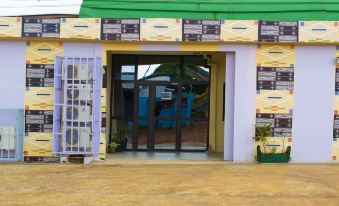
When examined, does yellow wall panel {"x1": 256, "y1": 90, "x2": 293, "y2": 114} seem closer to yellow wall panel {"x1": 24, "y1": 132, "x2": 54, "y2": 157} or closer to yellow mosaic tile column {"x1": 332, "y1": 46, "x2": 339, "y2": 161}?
yellow mosaic tile column {"x1": 332, "y1": 46, "x2": 339, "y2": 161}

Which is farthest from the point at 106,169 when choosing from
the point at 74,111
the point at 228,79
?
the point at 228,79

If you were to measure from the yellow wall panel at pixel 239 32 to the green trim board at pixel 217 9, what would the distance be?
0.43 metres

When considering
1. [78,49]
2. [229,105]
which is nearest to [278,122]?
[229,105]

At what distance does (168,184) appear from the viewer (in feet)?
27.1

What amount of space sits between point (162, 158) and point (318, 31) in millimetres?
4444

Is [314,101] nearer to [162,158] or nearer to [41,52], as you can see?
[162,158]

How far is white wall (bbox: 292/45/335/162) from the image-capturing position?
35.9 ft

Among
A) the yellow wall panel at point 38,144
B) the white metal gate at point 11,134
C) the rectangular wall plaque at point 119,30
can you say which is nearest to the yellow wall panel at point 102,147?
the yellow wall panel at point 38,144

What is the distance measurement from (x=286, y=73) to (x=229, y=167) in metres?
2.48

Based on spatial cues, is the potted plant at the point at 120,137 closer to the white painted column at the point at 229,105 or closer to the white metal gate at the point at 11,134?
the white metal gate at the point at 11,134

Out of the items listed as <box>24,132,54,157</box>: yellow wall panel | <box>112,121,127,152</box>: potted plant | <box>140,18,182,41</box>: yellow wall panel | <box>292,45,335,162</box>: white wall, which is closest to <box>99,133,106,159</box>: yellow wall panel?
<box>24,132,54,157</box>: yellow wall panel

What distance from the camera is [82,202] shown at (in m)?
6.90

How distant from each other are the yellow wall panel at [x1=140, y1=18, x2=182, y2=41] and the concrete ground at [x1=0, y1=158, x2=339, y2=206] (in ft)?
8.84

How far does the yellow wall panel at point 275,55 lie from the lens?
10.9 m
